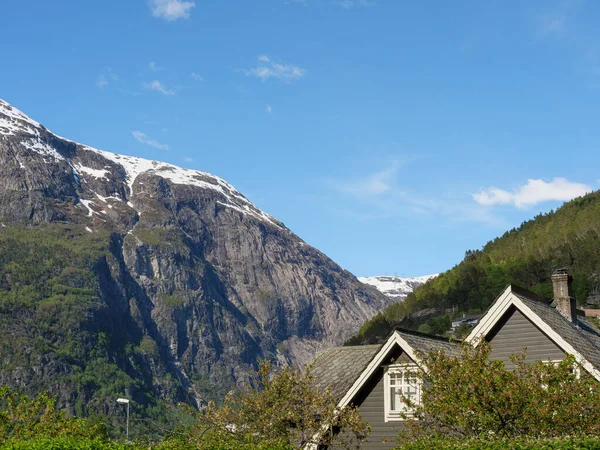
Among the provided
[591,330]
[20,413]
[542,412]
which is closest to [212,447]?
[542,412]

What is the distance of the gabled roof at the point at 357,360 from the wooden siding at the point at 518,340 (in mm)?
1847

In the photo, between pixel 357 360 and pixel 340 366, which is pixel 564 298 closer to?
pixel 357 360

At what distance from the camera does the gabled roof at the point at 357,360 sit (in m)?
33.2

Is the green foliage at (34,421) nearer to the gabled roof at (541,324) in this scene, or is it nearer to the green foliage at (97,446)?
the green foliage at (97,446)

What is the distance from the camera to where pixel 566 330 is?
32594 millimetres

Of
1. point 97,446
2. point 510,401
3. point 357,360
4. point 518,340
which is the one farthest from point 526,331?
point 97,446

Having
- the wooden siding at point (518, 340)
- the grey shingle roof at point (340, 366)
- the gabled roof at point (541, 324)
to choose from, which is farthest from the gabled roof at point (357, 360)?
the wooden siding at point (518, 340)

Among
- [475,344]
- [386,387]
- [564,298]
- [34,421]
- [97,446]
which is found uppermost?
[564,298]

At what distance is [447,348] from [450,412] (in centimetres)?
993

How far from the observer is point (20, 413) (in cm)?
3738

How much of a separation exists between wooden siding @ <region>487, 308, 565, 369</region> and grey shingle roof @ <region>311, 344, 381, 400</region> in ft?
18.0

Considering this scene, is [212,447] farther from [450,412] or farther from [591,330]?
[591,330]

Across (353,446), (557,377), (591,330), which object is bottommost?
(353,446)

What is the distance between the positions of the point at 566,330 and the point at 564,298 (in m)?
5.65
